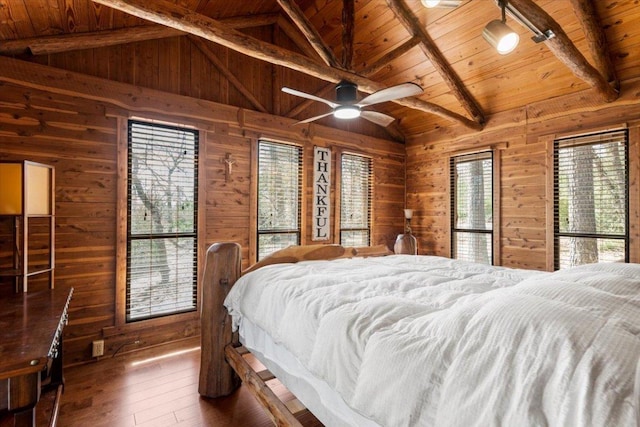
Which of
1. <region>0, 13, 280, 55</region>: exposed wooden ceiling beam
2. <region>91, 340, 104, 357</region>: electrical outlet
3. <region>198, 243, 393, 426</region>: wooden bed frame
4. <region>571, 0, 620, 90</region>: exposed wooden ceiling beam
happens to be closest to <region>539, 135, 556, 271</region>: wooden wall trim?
<region>571, 0, 620, 90</region>: exposed wooden ceiling beam

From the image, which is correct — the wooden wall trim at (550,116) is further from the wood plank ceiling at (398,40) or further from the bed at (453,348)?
the bed at (453,348)

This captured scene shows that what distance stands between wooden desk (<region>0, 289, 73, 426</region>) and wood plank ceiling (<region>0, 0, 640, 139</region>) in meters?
1.98

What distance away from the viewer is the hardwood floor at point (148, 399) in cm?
211

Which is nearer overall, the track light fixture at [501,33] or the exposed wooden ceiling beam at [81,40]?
the track light fixture at [501,33]

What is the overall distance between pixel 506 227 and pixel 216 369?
410cm

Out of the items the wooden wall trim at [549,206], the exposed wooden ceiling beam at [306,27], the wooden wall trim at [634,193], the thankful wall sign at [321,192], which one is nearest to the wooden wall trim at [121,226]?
the exposed wooden ceiling beam at [306,27]

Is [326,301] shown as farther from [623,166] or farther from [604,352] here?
[623,166]

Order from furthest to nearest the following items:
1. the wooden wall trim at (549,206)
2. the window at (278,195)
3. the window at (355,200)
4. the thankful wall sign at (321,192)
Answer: the window at (355,200)
the thankful wall sign at (321,192)
the window at (278,195)
the wooden wall trim at (549,206)

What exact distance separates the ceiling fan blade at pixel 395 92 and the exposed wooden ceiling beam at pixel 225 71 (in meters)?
1.83

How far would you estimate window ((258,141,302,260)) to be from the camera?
4.16m

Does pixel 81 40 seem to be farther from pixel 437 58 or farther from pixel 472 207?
pixel 472 207

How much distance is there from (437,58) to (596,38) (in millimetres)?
1561

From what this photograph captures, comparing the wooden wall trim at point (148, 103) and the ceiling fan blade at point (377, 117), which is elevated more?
the wooden wall trim at point (148, 103)

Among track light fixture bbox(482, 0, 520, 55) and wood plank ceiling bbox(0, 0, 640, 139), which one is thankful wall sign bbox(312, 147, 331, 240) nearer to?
wood plank ceiling bbox(0, 0, 640, 139)
